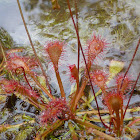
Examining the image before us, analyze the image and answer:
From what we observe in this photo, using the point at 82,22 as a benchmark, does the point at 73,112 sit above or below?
below

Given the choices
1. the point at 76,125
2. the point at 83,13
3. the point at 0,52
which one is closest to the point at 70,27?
the point at 83,13

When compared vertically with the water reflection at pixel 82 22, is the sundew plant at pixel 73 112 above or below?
below

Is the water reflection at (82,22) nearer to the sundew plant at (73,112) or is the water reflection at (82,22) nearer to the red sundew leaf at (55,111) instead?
the sundew plant at (73,112)

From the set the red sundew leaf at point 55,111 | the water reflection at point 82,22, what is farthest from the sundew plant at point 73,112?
the water reflection at point 82,22

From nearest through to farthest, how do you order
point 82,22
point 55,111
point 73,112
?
point 55,111, point 73,112, point 82,22

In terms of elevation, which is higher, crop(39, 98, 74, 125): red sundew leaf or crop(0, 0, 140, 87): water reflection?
crop(0, 0, 140, 87): water reflection

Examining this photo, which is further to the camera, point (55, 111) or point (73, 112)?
point (73, 112)

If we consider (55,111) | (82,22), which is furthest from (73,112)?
(82,22)

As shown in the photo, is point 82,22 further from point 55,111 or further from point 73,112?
point 55,111

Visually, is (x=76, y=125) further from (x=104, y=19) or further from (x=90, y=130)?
(x=104, y=19)

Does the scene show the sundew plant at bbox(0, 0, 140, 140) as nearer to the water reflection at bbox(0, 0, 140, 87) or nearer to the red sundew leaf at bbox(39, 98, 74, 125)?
the red sundew leaf at bbox(39, 98, 74, 125)

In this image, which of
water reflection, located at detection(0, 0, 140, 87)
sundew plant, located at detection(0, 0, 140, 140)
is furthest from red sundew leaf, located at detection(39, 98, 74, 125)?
water reflection, located at detection(0, 0, 140, 87)

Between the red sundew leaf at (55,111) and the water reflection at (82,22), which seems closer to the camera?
the red sundew leaf at (55,111)
